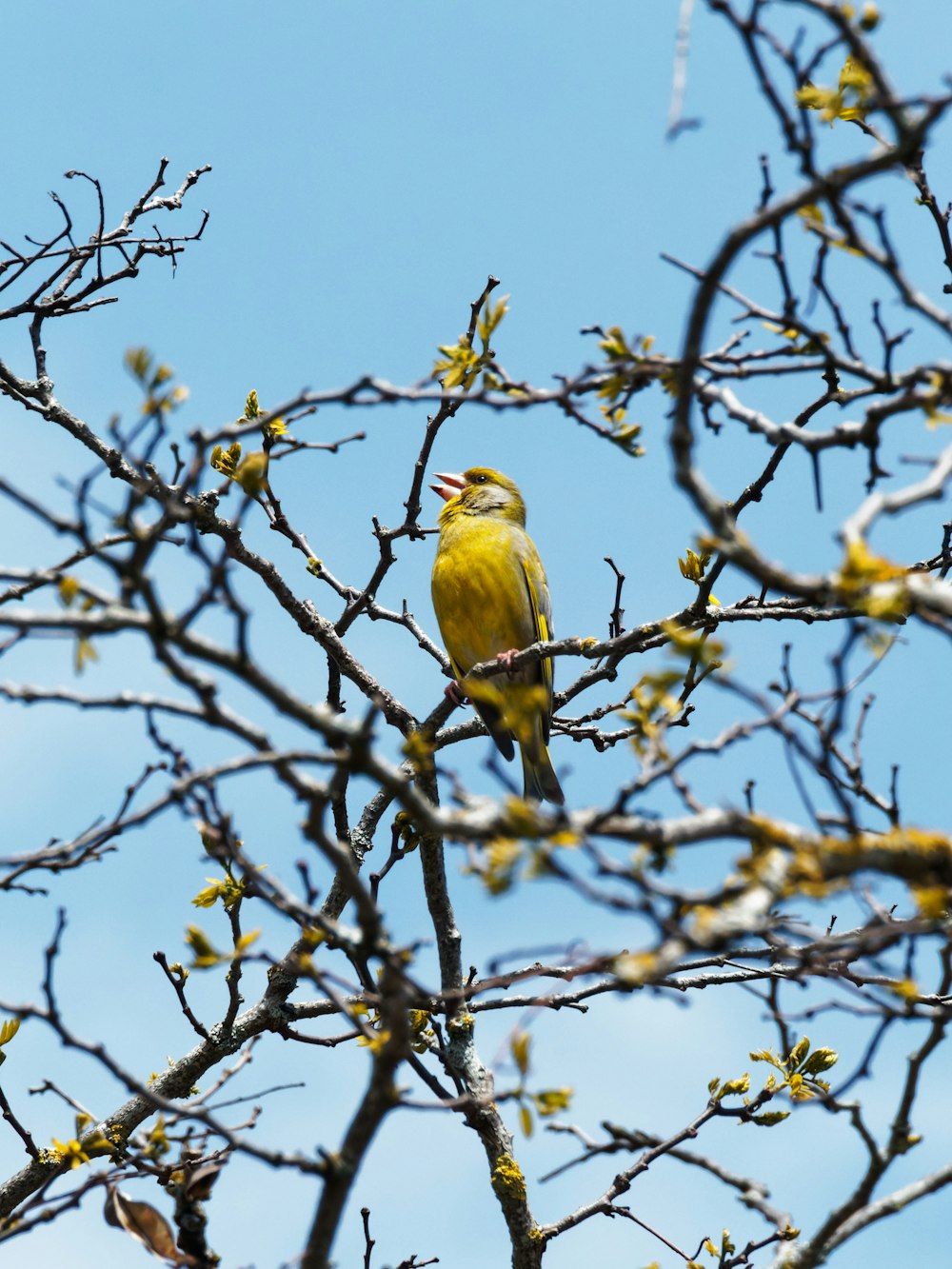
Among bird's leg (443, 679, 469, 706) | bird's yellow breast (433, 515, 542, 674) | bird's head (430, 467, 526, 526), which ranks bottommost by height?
bird's leg (443, 679, 469, 706)

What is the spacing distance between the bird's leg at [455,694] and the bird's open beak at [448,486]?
2522mm

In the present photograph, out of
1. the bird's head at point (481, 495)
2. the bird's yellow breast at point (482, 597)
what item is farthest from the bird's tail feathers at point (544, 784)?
the bird's head at point (481, 495)

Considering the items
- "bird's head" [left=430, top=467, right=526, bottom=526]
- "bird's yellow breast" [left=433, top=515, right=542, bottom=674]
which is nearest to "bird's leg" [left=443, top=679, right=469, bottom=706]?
"bird's yellow breast" [left=433, top=515, right=542, bottom=674]

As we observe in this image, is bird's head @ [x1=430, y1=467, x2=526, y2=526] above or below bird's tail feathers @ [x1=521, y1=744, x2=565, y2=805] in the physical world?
above

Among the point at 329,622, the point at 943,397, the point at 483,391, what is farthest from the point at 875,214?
the point at 329,622

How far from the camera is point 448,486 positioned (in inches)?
321

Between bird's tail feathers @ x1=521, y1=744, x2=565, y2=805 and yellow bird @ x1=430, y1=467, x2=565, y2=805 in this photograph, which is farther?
yellow bird @ x1=430, y1=467, x2=565, y2=805

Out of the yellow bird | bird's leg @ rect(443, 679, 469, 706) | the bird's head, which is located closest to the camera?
bird's leg @ rect(443, 679, 469, 706)

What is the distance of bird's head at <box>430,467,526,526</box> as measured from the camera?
308 inches

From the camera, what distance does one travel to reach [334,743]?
8.48ft

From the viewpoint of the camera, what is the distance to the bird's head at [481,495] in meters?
7.81

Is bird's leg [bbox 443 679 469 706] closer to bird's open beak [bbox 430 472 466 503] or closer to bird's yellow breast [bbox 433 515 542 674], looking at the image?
bird's yellow breast [bbox 433 515 542 674]

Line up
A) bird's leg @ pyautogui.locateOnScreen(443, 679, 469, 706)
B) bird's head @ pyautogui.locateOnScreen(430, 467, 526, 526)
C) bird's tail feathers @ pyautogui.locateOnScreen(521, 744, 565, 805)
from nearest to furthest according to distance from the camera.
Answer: bird's leg @ pyautogui.locateOnScreen(443, 679, 469, 706)
bird's tail feathers @ pyautogui.locateOnScreen(521, 744, 565, 805)
bird's head @ pyautogui.locateOnScreen(430, 467, 526, 526)

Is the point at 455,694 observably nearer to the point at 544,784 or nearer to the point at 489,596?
the point at 544,784
